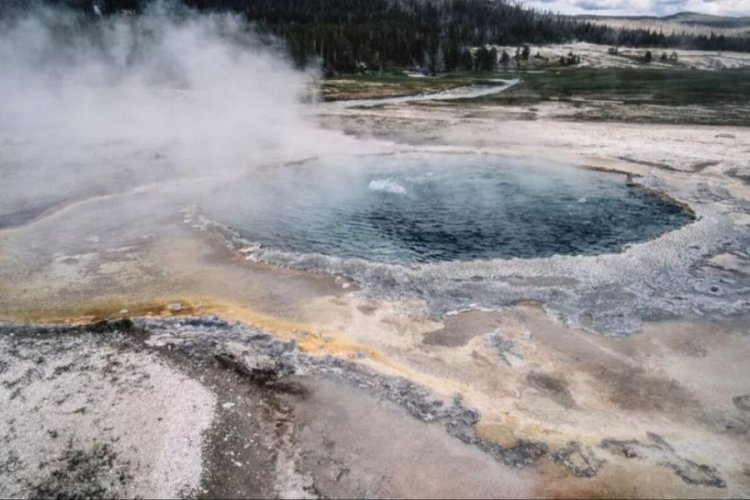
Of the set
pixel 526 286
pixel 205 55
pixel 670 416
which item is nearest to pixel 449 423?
pixel 670 416

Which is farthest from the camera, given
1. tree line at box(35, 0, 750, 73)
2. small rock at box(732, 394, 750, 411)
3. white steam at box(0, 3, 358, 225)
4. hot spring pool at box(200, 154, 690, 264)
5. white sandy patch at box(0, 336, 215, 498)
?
tree line at box(35, 0, 750, 73)

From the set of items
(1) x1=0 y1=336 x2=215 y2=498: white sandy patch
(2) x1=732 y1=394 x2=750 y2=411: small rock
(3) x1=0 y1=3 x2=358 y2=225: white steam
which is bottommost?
(1) x1=0 y1=336 x2=215 y2=498: white sandy patch

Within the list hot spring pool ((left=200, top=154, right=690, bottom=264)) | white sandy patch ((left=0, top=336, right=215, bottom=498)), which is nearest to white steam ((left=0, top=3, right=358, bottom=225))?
hot spring pool ((left=200, top=154, right=690, bottom=264))

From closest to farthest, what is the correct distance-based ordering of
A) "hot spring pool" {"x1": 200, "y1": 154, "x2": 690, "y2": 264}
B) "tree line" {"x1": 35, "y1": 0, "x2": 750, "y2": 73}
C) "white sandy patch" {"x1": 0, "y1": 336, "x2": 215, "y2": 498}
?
"white sandy patch" {"x1": 0, "y1": 336, "x2": 215, "y2": 498} < "hot spring pool" {"x1": 200, "y1": 154, "x2": 690, "y2": 264} < "tree line" {"x1": 35, "y1": 0, "x2": 750, "y2": 73}

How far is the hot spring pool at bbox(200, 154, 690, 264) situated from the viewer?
996 centimetres

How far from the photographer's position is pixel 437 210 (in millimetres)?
11844

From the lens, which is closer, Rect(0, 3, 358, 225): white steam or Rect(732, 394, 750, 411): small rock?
Rect(732, 394, 750, 411): small rock

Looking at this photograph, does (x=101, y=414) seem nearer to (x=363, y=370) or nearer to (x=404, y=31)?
(x=363, y=370)

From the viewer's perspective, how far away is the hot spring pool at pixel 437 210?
9.96 meters

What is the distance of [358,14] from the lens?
265 feet

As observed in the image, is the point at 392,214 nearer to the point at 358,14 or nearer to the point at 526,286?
the point at 526,286

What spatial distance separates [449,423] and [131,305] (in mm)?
4825

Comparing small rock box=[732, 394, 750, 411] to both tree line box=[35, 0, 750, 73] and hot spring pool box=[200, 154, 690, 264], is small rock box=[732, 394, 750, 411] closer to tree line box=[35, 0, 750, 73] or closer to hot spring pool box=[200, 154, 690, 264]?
hot spring pool box=[200, 154, 690, 264]

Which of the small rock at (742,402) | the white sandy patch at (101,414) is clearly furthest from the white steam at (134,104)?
the small rock at (742,402)
